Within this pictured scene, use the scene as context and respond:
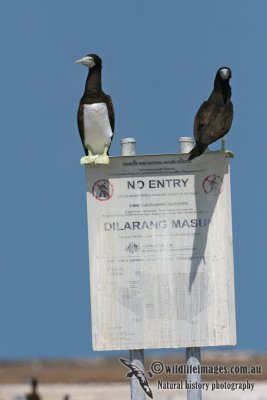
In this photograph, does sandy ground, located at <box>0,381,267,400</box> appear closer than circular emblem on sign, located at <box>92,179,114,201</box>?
No

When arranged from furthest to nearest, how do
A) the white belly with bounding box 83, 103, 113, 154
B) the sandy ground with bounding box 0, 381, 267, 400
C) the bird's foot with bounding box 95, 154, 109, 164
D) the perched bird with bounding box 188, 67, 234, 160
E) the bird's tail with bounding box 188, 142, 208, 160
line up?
the sandy ground with bounding box 0, 381, 267, 400, the white belly with bounding box 83, 103, 113, 154, the bird's foot with bounding box 95, 154, 109, 164, the perched bird with bounding box 188, 67, 234, 160, the bird's tail with bounding box 188, 142, 208, 160

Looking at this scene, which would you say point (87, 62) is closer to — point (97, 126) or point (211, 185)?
point (97, 126)

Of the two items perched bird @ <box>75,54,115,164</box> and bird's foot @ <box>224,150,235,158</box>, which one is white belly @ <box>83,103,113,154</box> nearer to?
perched bird @ <box>75,54,115,164</box>

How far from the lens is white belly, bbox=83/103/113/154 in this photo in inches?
527

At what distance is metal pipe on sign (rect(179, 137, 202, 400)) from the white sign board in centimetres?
13

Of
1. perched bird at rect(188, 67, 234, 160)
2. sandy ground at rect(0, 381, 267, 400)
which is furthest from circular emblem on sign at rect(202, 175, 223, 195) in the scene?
sandy ground at rect(0, 381, 267, 400)

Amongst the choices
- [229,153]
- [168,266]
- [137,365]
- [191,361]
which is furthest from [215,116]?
[137,365]

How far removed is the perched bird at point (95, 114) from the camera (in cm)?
1341

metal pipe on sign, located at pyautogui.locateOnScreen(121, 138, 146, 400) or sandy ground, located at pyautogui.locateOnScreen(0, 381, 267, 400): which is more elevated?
metal pipe on sign, located at pyautogui.locateOnScreen(121, 138, 146, 400)

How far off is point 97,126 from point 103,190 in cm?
71

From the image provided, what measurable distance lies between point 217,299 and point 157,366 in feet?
5.48

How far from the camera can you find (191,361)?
43.5 ft

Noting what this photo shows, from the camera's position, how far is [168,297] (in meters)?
13.2

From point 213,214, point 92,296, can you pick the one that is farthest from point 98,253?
point 213,214
